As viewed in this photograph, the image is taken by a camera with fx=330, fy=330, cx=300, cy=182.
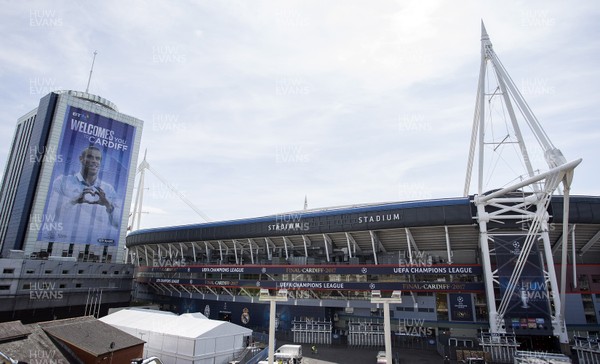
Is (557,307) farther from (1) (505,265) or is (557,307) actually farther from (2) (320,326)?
(2) (320,326)

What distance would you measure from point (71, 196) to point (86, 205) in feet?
12.4

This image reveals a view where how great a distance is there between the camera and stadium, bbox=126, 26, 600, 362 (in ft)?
120

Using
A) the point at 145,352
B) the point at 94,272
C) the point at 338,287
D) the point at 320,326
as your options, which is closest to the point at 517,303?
the point at 338,287

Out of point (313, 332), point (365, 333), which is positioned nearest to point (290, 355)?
point (313, 332)

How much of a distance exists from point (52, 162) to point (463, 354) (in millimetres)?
88409

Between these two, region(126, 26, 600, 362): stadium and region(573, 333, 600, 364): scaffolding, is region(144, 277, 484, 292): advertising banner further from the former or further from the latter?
region(573, 333, 600, 364): scaffolding

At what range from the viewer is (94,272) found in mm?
70625

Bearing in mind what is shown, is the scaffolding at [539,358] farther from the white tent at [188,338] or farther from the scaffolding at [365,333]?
the white tent at [188,338]

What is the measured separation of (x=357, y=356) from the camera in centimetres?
3719

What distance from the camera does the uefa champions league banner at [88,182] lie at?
76.3 metres

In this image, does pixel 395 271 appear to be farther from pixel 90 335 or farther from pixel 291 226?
pixel 90 335

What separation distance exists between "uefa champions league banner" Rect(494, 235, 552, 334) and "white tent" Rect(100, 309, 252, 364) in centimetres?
3029

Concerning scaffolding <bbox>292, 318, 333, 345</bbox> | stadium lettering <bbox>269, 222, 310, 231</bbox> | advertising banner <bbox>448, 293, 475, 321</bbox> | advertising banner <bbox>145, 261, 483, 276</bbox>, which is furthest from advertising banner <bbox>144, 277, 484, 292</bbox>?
stadium lettering <bbox>269, 222, 310, 231</bbox>

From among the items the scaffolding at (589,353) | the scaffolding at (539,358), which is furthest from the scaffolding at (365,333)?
the scaffolding at (589,353)
